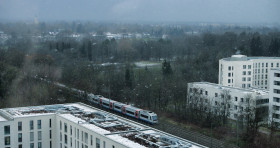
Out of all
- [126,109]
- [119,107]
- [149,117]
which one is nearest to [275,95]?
[149,117]

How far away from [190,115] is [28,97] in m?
6.36

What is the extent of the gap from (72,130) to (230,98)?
819cm

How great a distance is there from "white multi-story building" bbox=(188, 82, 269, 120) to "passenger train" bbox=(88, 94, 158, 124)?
8.64 feet

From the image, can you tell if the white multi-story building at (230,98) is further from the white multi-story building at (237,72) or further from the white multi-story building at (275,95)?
the white multi-story building at (237,72)

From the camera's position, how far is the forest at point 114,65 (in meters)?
16.4

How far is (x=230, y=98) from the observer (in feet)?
50.5

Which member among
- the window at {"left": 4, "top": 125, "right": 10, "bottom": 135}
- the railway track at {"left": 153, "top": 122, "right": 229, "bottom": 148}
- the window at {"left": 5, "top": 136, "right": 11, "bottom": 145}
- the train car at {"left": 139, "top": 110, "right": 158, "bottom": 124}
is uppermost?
the window at {"left": 4, "top": 125, "right": 10, "bottom": 135}

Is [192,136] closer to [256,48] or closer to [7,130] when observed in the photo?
[7,130]

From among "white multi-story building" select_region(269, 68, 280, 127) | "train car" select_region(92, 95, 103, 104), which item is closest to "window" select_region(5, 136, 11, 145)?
"train car" select_region(92, 95, 103, 104)

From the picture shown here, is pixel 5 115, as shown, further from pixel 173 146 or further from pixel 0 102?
pixel 0 102

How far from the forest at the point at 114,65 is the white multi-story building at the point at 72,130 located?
4.33m

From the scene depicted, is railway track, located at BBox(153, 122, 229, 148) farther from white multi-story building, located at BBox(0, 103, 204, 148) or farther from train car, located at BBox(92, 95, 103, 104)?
train car, located at BBox(92, 95, 103, 104)

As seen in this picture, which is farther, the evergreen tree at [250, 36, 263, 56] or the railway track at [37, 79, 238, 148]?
the evergreen tree at [250, 36, 263, 56]

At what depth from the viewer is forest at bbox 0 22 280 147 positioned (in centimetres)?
1638
